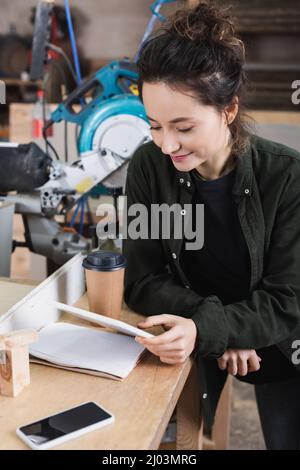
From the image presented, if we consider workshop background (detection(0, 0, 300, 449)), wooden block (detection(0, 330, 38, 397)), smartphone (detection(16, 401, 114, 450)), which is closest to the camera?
smartphone (detection(16, 401, 114, 450))

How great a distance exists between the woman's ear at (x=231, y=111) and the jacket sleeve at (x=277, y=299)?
0.51 feet

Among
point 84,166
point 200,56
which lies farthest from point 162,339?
point 84,166

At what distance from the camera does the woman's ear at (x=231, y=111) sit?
1.04m

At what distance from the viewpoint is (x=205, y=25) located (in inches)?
39.7

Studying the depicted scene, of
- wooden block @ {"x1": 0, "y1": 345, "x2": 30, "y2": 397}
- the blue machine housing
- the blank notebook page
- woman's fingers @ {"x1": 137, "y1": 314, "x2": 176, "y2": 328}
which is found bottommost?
the blank notebook page

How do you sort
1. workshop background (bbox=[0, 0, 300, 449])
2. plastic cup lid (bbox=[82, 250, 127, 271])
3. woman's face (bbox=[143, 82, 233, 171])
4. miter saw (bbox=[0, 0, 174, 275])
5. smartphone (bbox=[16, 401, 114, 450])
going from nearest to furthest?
smartphone (bbox=[16, 401, 114, 450]), woman's face (bbox=[143, 82, 233, 171]), plastic cup lid (bbox=[82, 250, 127, 271]), miter saw (bbox=[0, 0, 174, 275]), workshop background (bbox=[0, 0, 300, 449])

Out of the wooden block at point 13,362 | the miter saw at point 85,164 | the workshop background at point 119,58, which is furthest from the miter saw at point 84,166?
the wooden block at point 13,362

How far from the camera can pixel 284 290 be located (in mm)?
1085

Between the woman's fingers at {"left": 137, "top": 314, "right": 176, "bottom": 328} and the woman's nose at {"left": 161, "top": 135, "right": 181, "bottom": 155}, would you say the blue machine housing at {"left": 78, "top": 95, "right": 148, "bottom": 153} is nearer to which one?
the woman's nose at {"left": 161, "top": 135, "right": 181, "bottom": 155}

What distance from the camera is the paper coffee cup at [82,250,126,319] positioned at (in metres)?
1.07

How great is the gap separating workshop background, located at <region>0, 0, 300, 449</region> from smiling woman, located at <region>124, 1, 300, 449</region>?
0.26 metres

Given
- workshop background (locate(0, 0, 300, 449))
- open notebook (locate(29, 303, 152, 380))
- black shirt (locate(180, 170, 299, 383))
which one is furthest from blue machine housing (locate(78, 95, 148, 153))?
open notebook (locate(29, 303, 152, 380))
